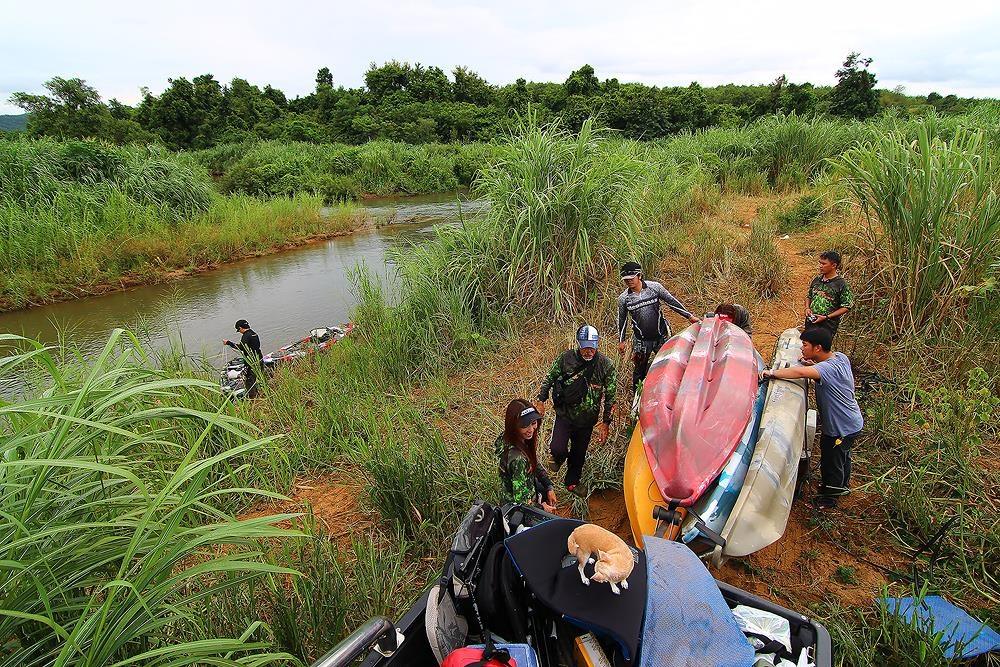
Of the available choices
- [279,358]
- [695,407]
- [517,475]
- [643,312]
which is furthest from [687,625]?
[279,358]

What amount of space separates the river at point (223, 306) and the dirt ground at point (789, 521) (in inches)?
107

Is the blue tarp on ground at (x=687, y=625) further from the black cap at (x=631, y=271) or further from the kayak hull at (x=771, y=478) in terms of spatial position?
the black cap at (x=631, y=271)

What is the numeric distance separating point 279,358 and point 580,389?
4.84m

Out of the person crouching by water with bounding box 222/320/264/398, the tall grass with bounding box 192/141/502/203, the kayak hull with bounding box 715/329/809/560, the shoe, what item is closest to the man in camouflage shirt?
the kayak hull with bounding box 715/329/809/560

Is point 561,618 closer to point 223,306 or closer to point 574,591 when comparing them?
point 574,591

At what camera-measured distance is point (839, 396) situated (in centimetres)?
271

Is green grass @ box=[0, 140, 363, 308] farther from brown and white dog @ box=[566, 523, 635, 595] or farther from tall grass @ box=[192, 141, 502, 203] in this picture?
brown and white dog @ box=[566, 523, 635, 595]

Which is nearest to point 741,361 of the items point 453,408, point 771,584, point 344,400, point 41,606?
point 771,584

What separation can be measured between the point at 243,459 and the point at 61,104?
30043 millimetres

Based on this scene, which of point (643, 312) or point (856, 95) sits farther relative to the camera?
point (856, 95)

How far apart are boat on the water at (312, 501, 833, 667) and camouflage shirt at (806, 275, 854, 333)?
9.85 ft

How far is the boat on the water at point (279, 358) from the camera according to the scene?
5.33 m

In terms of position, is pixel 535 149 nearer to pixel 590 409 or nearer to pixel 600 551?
pixel 590 409

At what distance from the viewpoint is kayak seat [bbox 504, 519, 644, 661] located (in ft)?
4.51
